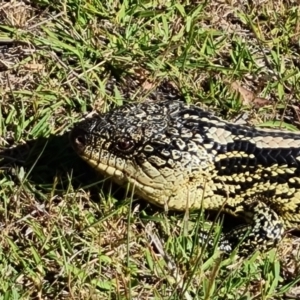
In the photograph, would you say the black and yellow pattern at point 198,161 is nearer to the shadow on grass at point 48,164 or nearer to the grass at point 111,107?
the grass at point 111,107

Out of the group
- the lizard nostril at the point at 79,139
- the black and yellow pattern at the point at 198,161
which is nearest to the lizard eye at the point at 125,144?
the black and yellow pattern at the point at 198,161

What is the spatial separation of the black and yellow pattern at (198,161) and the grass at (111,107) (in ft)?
0.53

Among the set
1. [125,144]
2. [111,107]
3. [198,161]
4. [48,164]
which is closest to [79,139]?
[125,144]

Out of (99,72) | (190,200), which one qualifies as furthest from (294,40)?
(190,200)

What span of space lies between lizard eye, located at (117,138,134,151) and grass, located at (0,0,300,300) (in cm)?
26

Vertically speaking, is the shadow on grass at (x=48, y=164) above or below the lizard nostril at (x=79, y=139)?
below

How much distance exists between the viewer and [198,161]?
6.55 metres

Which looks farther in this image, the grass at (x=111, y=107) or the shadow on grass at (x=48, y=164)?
the shadow on grass at (x=48, y=164)

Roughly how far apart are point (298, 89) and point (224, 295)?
2.15m

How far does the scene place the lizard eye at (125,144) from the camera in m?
6.53

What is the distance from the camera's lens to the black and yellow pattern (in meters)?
6.54

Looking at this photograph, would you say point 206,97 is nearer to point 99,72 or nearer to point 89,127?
point 99,72

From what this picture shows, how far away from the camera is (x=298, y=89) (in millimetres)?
7828

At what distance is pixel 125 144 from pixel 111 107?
1042 millimetres
